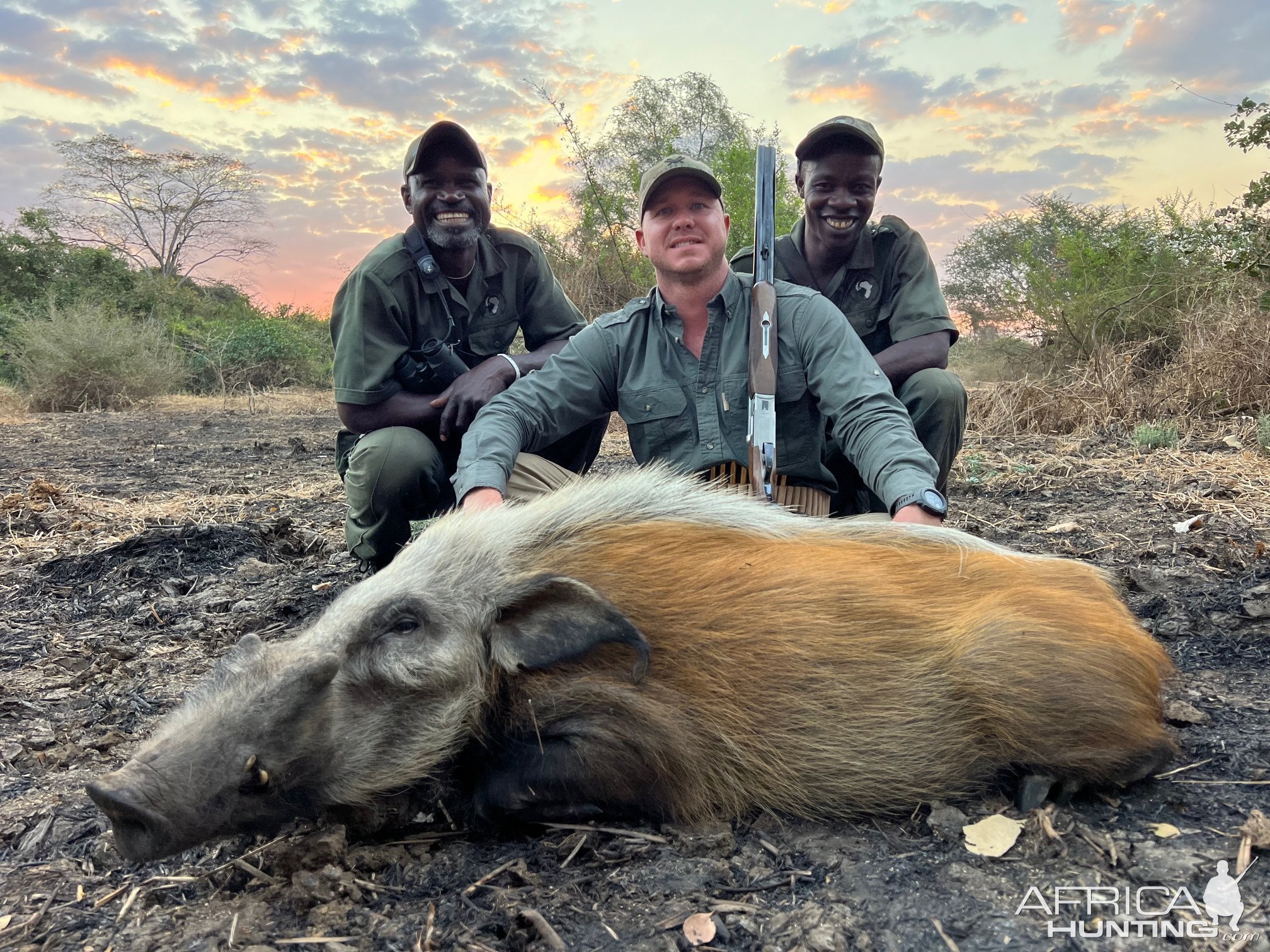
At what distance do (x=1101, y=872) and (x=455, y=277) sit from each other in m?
4.29

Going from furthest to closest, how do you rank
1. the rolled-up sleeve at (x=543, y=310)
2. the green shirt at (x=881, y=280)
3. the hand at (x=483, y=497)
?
the rolled-up sleeve at (x=543, y=310), the green shirt at (x=881, y=280), the hand at (x=483, y=497)

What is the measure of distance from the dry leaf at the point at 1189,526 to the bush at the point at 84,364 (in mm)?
17326

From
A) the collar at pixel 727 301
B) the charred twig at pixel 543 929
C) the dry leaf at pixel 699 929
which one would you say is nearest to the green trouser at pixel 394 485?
the collar at pixel 727 301

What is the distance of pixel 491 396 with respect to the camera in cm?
449

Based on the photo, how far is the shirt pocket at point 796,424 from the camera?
4.09m

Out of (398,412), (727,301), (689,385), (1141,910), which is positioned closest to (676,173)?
(727,301)

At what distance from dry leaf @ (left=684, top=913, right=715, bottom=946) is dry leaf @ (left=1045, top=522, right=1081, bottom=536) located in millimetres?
4178

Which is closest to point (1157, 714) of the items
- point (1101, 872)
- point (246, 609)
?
point (1101, 872)

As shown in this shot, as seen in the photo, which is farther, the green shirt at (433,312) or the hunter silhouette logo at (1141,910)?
the green shirt at (433,312)

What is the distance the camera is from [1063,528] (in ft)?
17.5

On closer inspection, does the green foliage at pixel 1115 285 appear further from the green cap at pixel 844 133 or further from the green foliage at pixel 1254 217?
the green cap at pixel 844 133

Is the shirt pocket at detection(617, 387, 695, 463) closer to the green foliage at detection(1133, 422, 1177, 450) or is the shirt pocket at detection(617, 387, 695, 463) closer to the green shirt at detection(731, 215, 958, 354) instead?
the green shirt at detection(731, 215, 958, 354)

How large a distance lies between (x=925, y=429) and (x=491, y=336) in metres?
2.59

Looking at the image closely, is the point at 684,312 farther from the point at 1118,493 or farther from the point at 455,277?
the point at 1118,493
